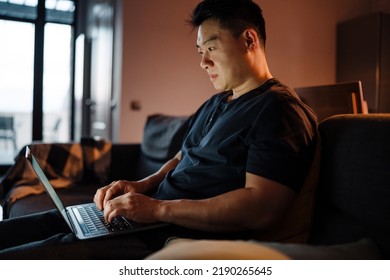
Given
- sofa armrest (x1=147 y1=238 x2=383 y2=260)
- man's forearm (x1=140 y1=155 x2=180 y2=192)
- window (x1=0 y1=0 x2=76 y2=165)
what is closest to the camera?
sofa armrest (x1=147 y1=238 x2=383 y2=260)

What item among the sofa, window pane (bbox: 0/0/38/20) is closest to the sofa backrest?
the sofa

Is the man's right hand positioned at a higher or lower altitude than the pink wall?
lower

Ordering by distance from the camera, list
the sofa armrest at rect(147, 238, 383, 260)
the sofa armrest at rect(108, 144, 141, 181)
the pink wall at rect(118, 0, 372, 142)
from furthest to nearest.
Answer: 1. the pink wall at rect(118, 0, 372, 142)
2. the sofa armrest at rect(108, 144, 141, 181)
3. the sofa armrest at rect(147, 238, 383, 260)

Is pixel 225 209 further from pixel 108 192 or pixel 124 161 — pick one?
pixel 124 161

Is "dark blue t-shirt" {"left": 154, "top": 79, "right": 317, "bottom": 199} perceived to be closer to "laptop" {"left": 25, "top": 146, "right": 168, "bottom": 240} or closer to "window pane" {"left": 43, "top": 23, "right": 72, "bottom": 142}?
"laptop" {"left": 25, "top": 146, "right": 168, "bottom": 240}

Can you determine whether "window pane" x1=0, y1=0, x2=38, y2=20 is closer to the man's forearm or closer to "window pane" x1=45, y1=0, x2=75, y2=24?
"window pane" x1=45, y1=0, x2=75, y2=24

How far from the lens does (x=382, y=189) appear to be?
2.26 feet

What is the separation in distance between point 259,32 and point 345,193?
0.48 m

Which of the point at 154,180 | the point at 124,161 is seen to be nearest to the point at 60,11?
the point at 124,161

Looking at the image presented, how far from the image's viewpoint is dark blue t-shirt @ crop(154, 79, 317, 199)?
0.75 metres

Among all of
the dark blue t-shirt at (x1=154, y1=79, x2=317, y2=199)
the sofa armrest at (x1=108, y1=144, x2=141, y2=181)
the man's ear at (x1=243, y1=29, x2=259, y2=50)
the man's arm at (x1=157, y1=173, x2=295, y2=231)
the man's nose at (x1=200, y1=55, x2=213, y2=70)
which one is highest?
the man's ear at (x1=243, y1=29, x2=259, y2=50)

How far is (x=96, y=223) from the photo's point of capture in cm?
85

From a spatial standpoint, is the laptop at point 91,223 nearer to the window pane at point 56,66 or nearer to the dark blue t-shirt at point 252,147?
the dark blue t-shirt at point 252,147

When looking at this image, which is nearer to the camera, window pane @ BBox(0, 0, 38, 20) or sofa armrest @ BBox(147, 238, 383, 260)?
sofa armrest @ BBox(147, 238, 383, 260)
